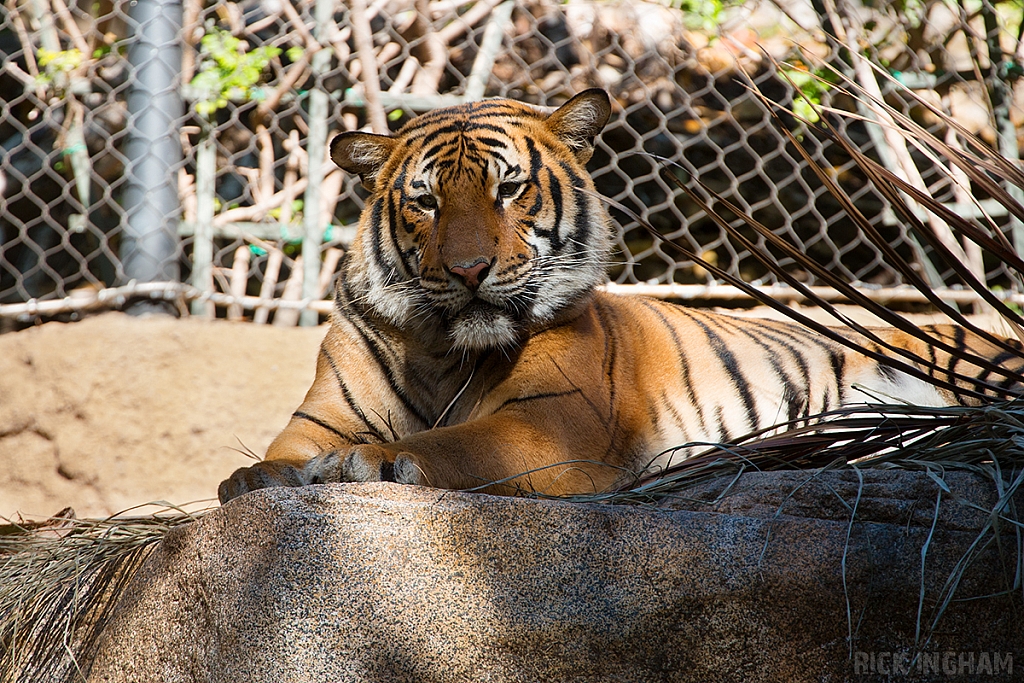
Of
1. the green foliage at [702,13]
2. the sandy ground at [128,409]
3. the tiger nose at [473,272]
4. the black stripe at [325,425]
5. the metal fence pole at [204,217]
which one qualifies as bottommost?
the sandy ground at [128,409]

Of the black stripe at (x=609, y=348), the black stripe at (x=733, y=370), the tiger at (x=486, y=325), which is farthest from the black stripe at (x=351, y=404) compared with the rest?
the black stripe at (x=733, y=370)

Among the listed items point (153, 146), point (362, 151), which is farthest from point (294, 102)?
point (362, 151)

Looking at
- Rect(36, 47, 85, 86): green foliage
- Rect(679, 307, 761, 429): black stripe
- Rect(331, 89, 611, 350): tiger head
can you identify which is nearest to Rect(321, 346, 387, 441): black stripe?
Rect(331, 89, 611, 350): tiger head

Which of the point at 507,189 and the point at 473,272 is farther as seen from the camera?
the point at 507,189

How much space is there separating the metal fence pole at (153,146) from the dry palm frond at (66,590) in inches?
76.2

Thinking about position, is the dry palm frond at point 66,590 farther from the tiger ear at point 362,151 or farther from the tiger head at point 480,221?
the tiger ear at point 362,151

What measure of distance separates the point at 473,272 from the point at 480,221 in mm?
134

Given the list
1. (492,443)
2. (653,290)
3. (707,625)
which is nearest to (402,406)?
(492,443)

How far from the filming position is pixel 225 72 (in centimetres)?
374

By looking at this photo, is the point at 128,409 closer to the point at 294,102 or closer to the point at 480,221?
the point at 294,102

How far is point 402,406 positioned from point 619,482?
526mm

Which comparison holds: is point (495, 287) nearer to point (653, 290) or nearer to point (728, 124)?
point (653, 290)

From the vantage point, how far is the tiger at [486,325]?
1736 mm

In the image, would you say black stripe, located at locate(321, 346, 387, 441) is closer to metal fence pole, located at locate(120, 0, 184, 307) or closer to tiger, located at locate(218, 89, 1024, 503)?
tiger, located at locate(218, 89, 1024, 503)
